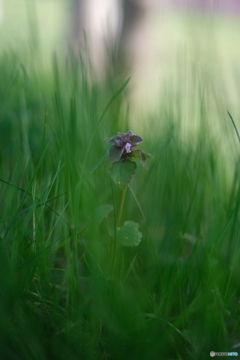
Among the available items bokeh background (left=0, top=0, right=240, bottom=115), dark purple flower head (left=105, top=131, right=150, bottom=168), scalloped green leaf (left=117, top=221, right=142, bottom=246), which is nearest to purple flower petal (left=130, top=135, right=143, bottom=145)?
dark purple flower head (left=105, top=131, right=150, bottom=168)

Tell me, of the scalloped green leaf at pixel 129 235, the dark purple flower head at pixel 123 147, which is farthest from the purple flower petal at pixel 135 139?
the scalloped green leaf at pixel 129 235

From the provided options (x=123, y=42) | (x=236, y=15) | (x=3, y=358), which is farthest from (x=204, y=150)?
(x=236, y=15)

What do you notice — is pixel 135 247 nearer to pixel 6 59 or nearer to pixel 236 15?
pixel 6 59

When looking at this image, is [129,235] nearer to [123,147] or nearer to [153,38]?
[123,147]

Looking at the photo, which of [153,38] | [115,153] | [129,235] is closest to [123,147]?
[115,153]

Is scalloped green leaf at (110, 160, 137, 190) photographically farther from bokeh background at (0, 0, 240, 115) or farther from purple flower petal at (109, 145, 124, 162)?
bokeh background at (0, 0, 240, 115)

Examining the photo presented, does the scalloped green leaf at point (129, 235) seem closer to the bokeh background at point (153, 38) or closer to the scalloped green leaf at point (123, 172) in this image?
the scalloped green leaf at point (123, 172)
